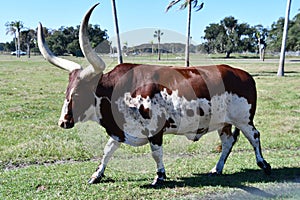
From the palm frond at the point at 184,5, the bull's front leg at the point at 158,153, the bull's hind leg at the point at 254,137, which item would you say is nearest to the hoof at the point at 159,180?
the bull's front leg at the point at 158,153

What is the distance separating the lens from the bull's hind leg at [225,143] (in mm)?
6691

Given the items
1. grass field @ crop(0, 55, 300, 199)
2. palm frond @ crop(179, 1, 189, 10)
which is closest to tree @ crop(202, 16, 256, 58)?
palm frond @ crop(179, 1, 189, 10)

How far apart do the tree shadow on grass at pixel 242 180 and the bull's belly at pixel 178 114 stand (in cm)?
77

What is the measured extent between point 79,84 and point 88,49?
0.60m

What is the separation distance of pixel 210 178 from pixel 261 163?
876 mm

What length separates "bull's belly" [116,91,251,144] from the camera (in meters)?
5.79

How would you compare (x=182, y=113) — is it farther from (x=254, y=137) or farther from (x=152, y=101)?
(x=254, y=137)

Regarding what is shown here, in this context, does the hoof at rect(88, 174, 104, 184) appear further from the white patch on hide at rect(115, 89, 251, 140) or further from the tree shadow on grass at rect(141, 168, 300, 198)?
the white patch on hide at rect(115, 89, 251, 140)

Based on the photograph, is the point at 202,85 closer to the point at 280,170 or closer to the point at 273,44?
the point at 280,170

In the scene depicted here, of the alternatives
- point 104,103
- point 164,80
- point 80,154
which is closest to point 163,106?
point 164,80

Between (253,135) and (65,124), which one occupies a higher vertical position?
(65,124)

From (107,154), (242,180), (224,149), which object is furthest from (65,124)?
(242,180)

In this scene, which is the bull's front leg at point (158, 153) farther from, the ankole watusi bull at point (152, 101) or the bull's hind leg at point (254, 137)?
the bull's hind leg at point (254, 137)

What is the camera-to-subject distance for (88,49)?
520cm
